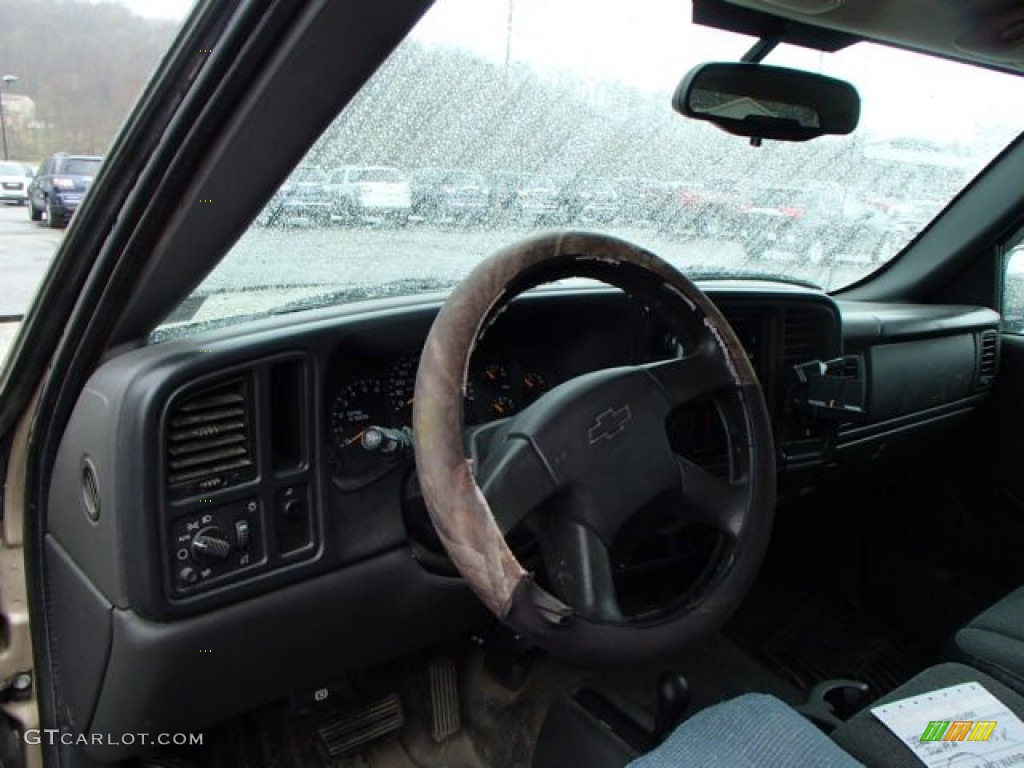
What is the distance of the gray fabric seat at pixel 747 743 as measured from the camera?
145 centimetres

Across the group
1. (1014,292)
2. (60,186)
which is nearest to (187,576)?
(60,186)

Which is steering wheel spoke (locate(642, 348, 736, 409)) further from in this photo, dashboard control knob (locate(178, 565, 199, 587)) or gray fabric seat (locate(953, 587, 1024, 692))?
gray fabric seat (locate(953, 587, 1024, 692))

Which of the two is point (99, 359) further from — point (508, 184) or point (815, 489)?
point (815, 489)

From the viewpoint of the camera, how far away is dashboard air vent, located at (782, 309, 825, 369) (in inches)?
102

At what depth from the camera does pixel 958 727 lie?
1.66 metres

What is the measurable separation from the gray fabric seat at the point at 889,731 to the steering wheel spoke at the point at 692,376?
2.40 feet

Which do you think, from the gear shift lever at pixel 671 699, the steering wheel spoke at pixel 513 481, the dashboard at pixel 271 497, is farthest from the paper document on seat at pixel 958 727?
the steering wheel spoke at pixel 513 481

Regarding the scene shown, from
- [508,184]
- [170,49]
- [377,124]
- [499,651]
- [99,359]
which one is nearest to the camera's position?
[170,49]

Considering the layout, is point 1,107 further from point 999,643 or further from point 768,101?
point 999,643

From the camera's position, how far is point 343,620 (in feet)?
5.98

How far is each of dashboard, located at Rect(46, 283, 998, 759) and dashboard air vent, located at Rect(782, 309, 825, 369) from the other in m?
0.44

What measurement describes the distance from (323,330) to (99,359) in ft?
1.28

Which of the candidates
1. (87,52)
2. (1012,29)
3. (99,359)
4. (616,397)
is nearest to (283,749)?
(99,359)

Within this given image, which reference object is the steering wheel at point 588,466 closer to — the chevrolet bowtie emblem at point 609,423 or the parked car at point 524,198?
the chevrolet bowtie emblem at point 609,423
